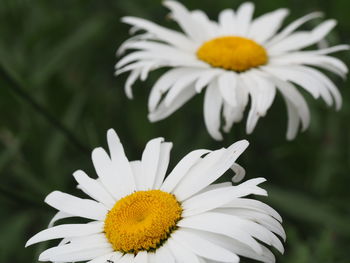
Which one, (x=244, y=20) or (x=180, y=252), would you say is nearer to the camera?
(x=180, y=252)

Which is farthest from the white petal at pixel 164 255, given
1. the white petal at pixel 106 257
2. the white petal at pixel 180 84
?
the white petal at pixel 180 84

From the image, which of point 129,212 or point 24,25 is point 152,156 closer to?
point 129,212

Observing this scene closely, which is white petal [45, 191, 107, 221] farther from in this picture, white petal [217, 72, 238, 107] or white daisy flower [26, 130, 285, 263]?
white petal [217, 72, 238, 107]

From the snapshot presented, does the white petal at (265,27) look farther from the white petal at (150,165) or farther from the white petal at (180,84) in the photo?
the white petal at (150,165)

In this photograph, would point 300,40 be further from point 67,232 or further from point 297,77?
point 67,232

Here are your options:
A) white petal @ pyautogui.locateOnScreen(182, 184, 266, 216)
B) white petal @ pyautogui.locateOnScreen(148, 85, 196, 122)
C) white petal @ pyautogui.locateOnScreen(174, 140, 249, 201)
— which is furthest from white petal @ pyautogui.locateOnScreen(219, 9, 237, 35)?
white petal @ pyautogui.locateOnScreen(182, 184, 266, 216)

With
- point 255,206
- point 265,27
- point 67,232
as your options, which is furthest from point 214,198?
point 265,27
